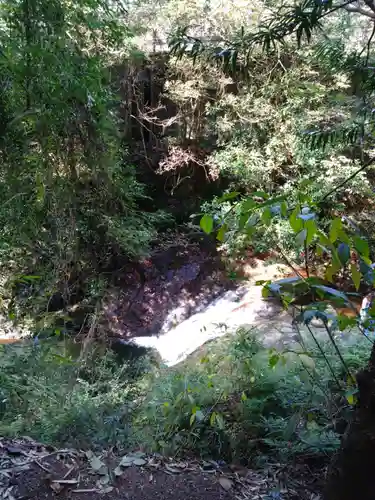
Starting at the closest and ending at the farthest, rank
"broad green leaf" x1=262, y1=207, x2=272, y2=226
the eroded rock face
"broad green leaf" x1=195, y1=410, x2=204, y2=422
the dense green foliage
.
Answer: "broad green leaf" x1=262, y1=207, x2=272, y2=226 → the dense green foliage → "broad green leaf" x1=195, y1=410, x2=204, y2=422 → the eroded rock face

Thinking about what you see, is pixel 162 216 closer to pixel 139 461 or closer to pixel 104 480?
pixel 139 461

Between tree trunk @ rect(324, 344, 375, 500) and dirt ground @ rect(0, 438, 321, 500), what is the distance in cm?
72

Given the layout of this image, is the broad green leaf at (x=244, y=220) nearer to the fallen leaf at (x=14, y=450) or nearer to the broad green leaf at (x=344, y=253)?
the broad green leaf at (x=344, y=253)

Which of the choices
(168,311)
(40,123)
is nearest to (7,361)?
(40,123)

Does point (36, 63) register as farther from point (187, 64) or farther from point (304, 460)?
point (187, 64)

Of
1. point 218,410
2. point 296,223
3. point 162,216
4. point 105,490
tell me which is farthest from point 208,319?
point 296,223

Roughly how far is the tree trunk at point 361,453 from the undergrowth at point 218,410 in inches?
21.1

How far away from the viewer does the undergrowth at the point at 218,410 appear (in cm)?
182

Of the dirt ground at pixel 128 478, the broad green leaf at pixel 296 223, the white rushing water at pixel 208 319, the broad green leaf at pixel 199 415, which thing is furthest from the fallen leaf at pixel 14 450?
the white rushing water at pixel 208 319

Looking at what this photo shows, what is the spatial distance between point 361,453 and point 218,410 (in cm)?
131

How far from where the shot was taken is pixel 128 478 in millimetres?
1632

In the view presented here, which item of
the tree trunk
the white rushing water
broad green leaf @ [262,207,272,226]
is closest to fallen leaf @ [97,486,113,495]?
the tree trunk

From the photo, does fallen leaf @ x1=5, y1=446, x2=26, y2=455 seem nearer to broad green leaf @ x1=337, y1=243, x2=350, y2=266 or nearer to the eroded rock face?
broad green leaf @ x1=337, y1=243, x2=350, y2=266

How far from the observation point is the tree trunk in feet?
3.01
